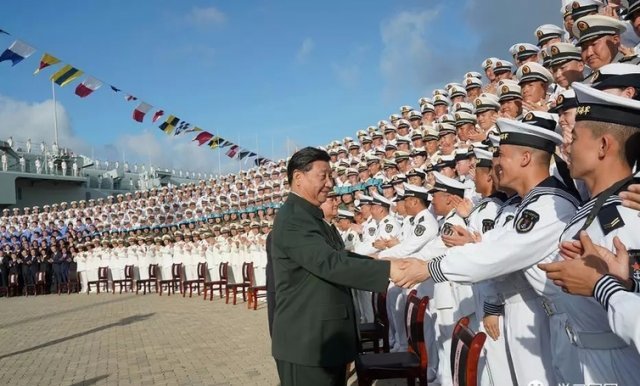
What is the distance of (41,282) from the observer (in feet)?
59.9

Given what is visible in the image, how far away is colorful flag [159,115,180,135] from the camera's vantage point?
64.4 feet

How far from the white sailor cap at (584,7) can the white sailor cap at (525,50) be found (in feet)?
5.41

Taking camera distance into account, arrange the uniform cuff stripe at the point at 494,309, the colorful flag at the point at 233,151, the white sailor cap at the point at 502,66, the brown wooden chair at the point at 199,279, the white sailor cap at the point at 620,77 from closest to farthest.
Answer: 1. the white sailor cap at the point at 620,77
2. the uniform cuff stripe at the point at 494,309
3. the white sailor cap at the point at 502,66
4. the brown wooden chair at the point at 199,279
5. the colorful flag at the point at 233,151

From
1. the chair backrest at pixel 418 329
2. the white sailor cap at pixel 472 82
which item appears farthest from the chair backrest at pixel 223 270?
the chair backrest at pixel 418 329

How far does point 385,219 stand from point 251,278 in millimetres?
5857

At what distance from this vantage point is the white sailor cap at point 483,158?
12.8ft

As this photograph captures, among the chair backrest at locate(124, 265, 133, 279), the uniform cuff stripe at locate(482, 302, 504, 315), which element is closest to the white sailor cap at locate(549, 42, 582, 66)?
the uniform cuff stripe at locate(482, 302, 504, 315)

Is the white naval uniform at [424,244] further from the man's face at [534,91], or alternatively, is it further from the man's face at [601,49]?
the man's face at [601,49]

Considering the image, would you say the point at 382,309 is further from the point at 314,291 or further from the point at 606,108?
the point at 606,108

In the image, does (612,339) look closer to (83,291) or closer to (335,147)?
(335,147)

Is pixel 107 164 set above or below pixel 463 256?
above

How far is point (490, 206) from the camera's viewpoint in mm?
3846

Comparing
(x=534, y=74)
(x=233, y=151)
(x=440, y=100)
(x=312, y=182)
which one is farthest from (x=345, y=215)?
(x=233, y=151)

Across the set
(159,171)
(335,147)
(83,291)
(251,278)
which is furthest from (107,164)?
(251,278)
